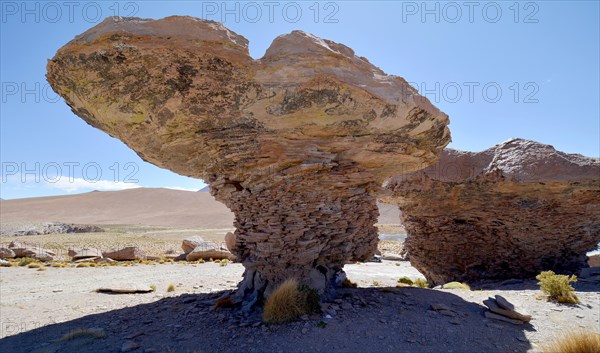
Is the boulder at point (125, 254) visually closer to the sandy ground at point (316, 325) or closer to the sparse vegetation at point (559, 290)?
the sandy ground at point (316, 325)

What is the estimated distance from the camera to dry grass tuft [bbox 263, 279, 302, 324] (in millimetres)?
5949

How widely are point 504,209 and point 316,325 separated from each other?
323 inches

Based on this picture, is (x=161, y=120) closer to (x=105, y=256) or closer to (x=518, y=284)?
(x=518, y=284)

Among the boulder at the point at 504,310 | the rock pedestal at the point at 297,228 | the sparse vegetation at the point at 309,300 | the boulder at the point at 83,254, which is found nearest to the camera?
the sparse vegetation at the point at 309,300

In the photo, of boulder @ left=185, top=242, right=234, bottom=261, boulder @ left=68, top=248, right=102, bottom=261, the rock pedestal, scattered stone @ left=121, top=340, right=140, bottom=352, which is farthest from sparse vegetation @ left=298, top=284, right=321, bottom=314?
boulder @ left=68, top=248, right=102, bottom=261

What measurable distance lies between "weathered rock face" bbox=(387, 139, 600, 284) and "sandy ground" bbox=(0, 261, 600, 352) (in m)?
Result: 2.24

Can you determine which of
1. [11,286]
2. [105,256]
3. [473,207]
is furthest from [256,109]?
[105,256]

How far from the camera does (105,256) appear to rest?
840 inches

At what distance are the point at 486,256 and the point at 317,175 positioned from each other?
27.6ft

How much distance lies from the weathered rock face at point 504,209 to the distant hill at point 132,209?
7844 cm

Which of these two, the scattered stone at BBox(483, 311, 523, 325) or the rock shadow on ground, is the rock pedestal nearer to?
the rock shadow on ground

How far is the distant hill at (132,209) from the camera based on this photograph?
96938 millimetres

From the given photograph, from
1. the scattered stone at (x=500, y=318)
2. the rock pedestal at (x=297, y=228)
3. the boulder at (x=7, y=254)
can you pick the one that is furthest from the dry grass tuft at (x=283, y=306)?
the boulder at (x=7, y=254)

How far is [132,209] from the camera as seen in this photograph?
114 metres
